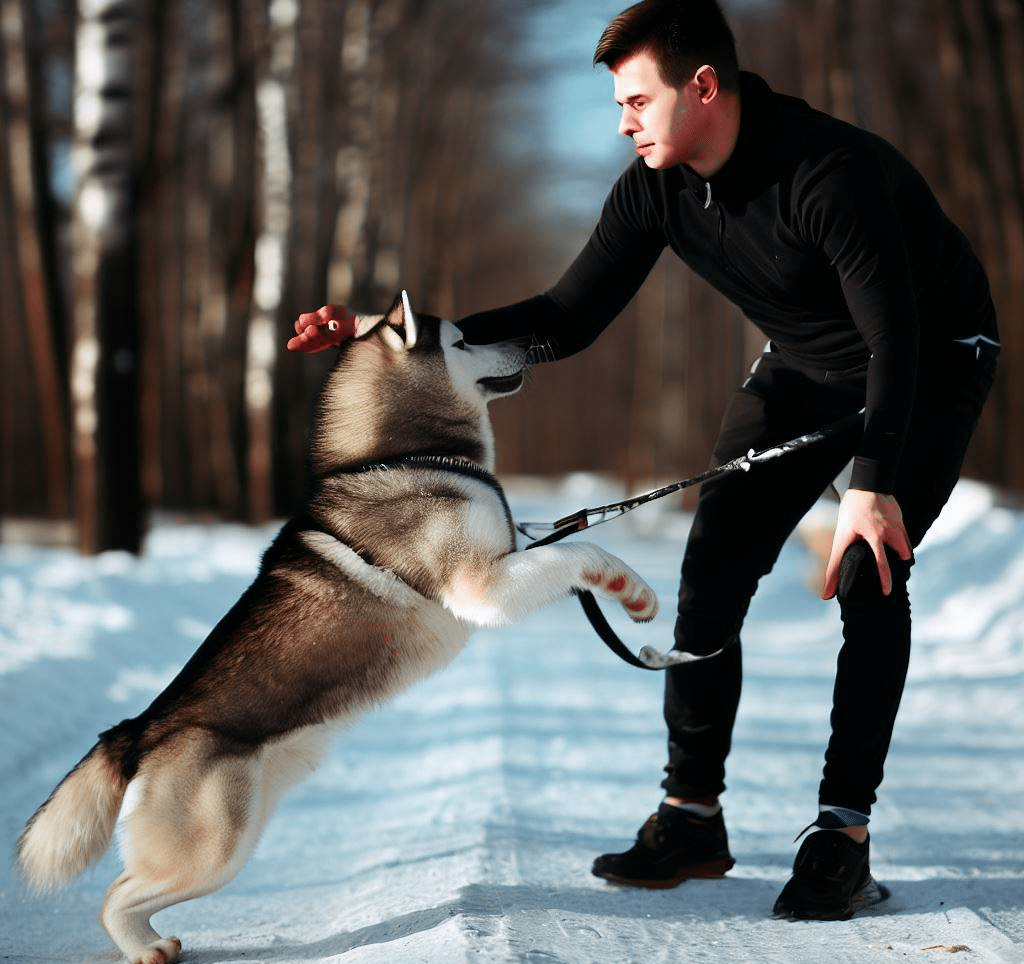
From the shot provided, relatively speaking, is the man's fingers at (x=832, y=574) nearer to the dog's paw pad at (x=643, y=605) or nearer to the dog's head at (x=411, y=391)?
the dog's paw pad at (x=643, y=605)

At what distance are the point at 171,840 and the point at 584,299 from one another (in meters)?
1.97

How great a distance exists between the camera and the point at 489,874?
369 centimetres

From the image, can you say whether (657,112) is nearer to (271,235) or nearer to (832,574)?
(832,574)

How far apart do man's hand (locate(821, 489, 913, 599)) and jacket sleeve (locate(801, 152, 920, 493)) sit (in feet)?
0.11

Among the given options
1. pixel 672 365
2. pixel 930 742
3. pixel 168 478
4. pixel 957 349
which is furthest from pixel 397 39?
pixel 957 349

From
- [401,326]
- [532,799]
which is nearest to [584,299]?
[401,326]

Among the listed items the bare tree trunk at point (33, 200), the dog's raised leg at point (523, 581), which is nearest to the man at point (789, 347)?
the dog's raised leg at point (523, 581)

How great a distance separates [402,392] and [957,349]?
159cm

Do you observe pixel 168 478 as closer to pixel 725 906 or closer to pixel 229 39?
pixel 229 39

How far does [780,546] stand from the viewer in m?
3.92

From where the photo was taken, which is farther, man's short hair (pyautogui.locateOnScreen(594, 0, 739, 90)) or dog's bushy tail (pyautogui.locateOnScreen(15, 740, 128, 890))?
man's short hair (pyautogui.locateOnScreen(594, 0, 739, 90))

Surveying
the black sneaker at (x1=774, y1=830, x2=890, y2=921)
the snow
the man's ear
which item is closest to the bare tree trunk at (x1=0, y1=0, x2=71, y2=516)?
the snow

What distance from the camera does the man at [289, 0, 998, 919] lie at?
331cm

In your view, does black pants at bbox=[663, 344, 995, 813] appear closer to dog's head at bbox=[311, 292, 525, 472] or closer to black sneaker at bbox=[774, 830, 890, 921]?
black sneaker at bbox=[774, 830, 890, 921]
